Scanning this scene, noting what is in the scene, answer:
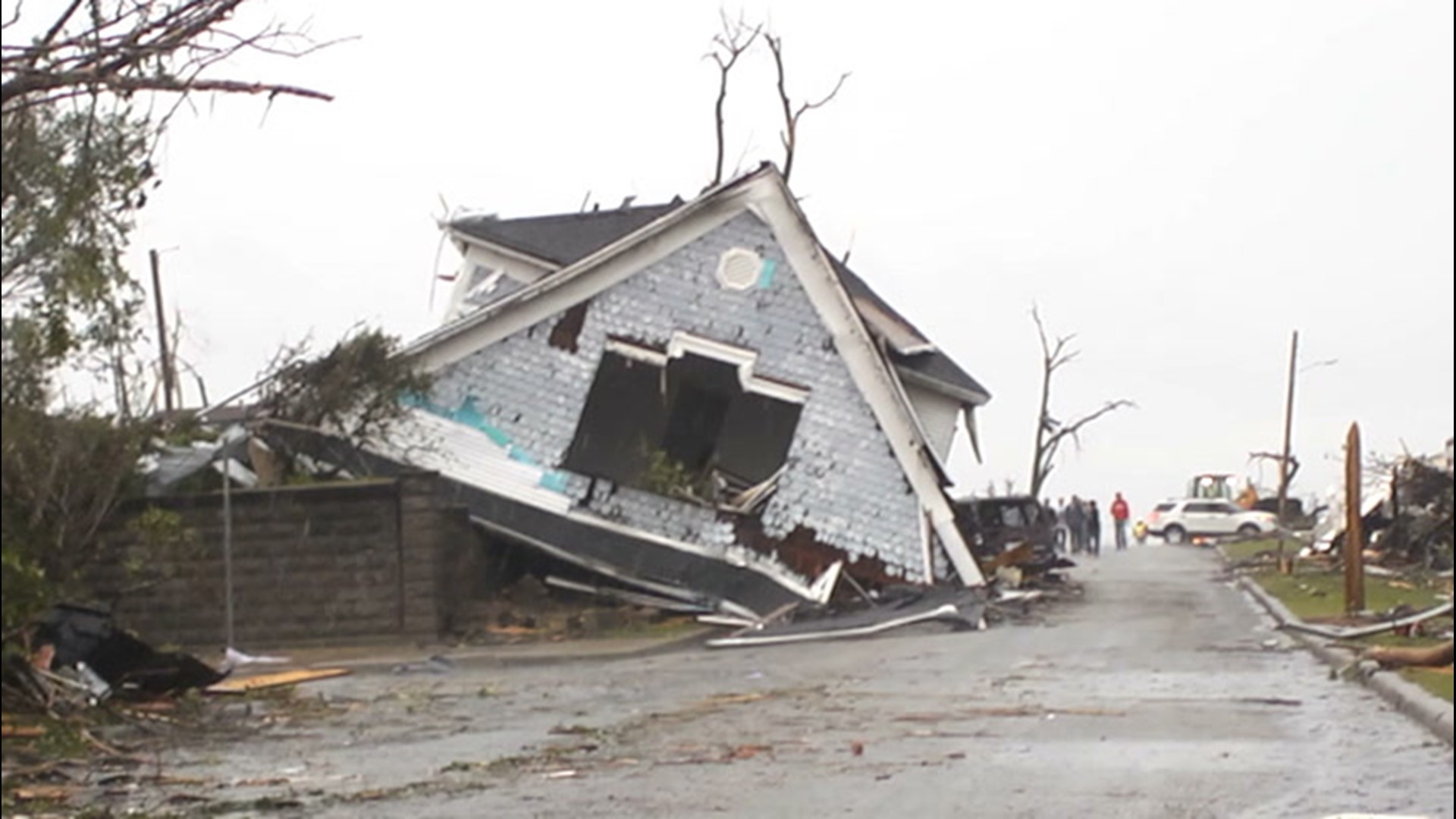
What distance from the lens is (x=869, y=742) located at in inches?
606

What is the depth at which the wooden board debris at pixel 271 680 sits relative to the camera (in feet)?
70.1

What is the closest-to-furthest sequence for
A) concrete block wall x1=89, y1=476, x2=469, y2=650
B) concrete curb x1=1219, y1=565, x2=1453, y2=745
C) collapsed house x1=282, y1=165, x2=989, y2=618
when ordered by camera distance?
concrete curb x1=1219, y1=565, x2=1453, y2=745 < concrete block wall x1=89, y1=476, x2=469, y2=650 < collapsed house x1=282, y1=165, x2=989, y2=618

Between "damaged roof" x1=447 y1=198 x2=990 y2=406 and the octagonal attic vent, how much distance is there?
360cm

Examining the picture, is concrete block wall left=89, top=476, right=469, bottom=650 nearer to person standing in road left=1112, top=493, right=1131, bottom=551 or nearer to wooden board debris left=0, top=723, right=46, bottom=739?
wooden board debris left=0, top=723, right=46, bottom=739

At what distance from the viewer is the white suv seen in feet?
263

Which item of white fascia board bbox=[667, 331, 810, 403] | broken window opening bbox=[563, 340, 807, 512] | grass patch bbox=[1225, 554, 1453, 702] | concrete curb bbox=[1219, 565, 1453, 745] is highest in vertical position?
white fascia board bbox=[667, 331, 810, 403]

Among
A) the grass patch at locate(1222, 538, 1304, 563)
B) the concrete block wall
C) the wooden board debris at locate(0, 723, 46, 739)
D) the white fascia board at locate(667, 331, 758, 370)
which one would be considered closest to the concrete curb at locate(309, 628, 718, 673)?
the concrete block wall

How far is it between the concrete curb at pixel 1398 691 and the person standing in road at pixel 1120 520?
44.5m

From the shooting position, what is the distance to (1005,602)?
34.3 metres

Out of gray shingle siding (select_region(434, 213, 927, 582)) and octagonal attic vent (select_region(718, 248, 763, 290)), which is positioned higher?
octagonal attic vent (select_region(718, 248, 763, 290))

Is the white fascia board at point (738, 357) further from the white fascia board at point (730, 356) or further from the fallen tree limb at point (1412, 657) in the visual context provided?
the fallen tree limb at point (1412, 657)

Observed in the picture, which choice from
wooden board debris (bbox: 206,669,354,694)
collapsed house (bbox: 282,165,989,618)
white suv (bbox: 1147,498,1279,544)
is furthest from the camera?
white suv (bbox: 1147,498,1279,544)

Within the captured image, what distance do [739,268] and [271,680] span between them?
13.9 metres

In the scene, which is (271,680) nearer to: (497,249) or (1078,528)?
(497,249)
